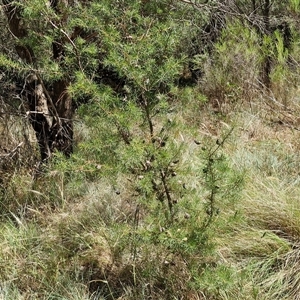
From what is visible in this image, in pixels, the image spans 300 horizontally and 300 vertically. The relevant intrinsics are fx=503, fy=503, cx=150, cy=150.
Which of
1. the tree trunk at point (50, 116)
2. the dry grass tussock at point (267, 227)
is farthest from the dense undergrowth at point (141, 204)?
the tree trunk at point (50, 116)

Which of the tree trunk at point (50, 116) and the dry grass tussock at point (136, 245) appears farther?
the tree trunk at point (50, 116)

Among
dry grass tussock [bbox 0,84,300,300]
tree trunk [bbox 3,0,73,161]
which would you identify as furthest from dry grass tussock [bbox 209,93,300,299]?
tree trunk [bbox 3,0,73,161]

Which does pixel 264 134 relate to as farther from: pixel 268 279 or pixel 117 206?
pixel 268 279

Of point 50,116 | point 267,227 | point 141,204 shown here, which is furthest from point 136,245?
point 50,116

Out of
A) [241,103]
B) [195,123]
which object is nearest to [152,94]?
[195,123]

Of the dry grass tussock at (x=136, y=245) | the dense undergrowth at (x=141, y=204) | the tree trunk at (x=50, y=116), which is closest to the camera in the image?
the dense undergrowth at (x=141, y=204)

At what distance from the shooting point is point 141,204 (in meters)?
3.08

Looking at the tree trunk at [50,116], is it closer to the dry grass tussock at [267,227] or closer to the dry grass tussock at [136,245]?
the dry grass tussock at [136,245]

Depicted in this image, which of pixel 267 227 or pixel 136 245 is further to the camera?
pixel 267 227

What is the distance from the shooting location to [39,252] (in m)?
3.06

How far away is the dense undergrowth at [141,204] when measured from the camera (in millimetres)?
2492

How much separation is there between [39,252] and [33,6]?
1.44 m

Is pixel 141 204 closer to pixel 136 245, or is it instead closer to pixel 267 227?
pixel 136 245

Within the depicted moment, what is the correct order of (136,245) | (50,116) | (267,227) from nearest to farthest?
(136,245) → (267,227) → (50,116)
